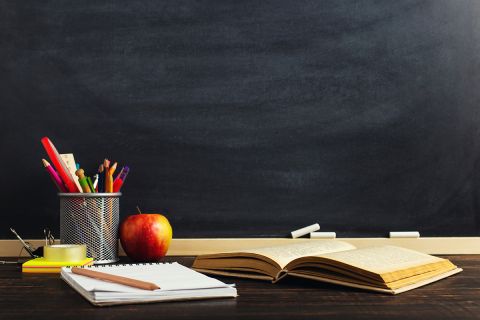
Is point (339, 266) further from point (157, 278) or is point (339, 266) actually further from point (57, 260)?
point (57, 260)

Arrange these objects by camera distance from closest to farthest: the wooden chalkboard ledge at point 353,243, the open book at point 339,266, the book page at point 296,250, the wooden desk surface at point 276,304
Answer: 1. the wooden desk surface at point 276,304
2. the open book at point 339,266
3. the book page at point 296,250
4. the wooden chalkboard ledge at point 353,243

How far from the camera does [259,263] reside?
3.24 ft

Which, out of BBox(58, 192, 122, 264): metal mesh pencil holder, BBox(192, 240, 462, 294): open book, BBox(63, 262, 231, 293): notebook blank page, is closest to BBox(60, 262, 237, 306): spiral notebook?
BBox(63, 262, 231, 293): notebook blank page

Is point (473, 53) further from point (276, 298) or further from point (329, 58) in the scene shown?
point (276, 298)

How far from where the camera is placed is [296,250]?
104 cm

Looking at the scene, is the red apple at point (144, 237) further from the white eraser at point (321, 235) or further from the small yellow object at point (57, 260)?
the white eraser at point (321, 235)

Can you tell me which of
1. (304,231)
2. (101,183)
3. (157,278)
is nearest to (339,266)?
(157,278)

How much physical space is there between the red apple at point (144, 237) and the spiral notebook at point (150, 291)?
0.27 metres

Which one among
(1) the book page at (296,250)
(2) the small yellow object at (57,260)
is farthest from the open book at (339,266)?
(2) the small yellow object at (57,260)

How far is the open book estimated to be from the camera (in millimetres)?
878

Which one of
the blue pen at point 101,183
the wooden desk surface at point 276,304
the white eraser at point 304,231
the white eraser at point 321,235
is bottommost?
the wooden desk surface at point 276,304

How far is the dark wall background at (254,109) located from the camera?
1.37 meters

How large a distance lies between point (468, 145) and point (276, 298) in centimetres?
77

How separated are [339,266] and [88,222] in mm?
529
